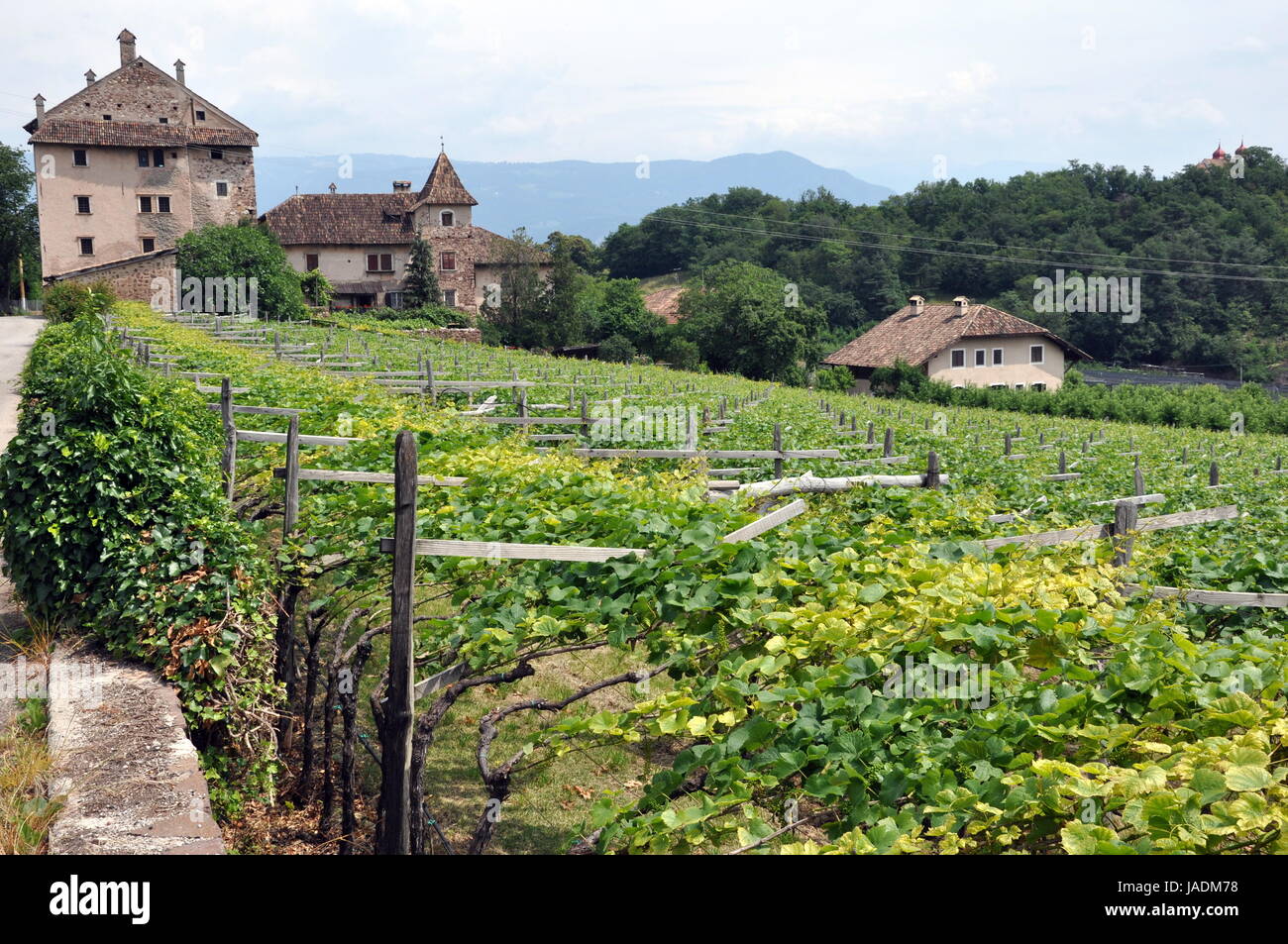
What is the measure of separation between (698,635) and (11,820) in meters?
3.32

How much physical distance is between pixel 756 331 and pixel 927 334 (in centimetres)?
946

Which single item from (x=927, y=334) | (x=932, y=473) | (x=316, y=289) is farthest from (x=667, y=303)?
(x=932, y=473)

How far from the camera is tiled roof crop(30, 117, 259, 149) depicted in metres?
55.1

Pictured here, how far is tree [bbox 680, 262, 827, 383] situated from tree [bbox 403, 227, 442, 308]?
49.0ft

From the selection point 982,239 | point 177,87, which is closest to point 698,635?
point 177,87

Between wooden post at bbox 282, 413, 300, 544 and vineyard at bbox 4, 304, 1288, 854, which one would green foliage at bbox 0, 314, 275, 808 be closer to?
vineyard at bbox 4, 304, 1288, 854

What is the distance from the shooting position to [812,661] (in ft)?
16.9

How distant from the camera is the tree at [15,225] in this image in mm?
72125

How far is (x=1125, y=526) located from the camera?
26.5 ft

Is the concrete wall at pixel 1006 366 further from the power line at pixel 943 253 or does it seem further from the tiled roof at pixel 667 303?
the tiled roof at pixel 667 303

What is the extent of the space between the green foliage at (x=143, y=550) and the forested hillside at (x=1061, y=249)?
64.8m

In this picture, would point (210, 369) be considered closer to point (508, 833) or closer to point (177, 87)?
point (508, 833)

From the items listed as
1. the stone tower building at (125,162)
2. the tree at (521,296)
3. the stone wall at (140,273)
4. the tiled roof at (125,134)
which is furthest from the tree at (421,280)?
the stone wall at (140,273)
